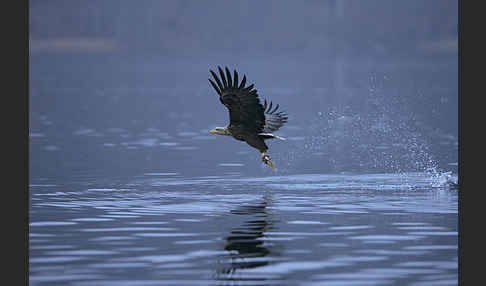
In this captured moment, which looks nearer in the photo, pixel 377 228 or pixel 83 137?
pixel 377 228

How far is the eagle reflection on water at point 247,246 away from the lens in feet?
49.5

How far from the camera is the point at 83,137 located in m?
41.0

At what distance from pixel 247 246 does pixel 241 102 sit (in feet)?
18.7

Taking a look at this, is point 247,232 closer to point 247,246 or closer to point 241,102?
point 247,246

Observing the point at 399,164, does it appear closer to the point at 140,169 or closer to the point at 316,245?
the point at 140,169

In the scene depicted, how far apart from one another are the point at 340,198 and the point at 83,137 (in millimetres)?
20637

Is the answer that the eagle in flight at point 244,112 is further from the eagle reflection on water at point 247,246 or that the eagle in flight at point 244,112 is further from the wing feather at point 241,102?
the eagle reflection on water at point 247,246

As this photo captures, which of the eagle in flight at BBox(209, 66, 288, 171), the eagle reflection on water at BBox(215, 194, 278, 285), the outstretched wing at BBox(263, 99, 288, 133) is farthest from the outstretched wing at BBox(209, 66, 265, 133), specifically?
the eagle reflection on water at BBox(215, 194, 278, 285)

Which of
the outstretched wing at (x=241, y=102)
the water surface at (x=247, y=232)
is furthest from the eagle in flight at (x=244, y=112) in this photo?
the water surface at (x=247, y=232)

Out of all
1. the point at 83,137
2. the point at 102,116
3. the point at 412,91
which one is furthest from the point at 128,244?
the point at 412,91

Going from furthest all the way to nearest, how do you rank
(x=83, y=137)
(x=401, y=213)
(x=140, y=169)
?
(x=83, y=137)
(x=140, y=169)
(x=401, y=213)

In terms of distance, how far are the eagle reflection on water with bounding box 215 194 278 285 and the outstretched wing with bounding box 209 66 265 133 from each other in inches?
94.9

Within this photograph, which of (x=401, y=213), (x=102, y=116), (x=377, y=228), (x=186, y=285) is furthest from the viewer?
(x=102, y=116)

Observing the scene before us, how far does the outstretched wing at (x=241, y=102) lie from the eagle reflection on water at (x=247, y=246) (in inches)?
94.9
